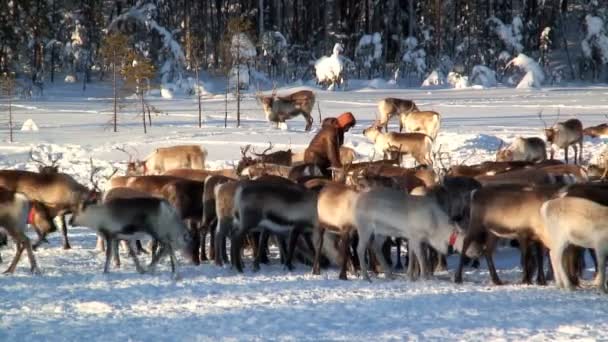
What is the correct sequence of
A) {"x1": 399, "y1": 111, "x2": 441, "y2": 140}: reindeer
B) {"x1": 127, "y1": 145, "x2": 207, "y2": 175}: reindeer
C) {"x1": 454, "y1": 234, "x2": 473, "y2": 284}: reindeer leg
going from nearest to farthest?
{"x1": 454, "y1": 234, "x2": 473, "y2": 284}: reindeer leg
{"x1": 127, "y1": 145, "x2": 207, "y2": 175}: reindeer
{"x1": 399, "y1": 111, "x2": 441, "y2": 140}: reindeer

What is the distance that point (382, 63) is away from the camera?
4947 centimetres

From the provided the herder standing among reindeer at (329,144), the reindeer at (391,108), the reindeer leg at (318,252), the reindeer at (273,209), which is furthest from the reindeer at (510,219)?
the reindeer at (391,108)

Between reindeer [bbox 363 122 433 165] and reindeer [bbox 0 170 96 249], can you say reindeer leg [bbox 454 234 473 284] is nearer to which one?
reindeer [bbox 0 170 96 249]

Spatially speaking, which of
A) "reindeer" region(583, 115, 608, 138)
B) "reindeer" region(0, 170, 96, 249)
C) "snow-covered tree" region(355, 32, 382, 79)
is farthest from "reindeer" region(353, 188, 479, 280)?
"snow-covered tree" region(355, 32, 382, 79)

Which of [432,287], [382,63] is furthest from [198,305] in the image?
[382,63]

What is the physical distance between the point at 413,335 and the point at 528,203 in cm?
349

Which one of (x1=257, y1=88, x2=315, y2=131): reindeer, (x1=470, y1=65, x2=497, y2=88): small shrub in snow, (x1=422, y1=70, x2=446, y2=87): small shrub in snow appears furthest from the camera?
(x1=422, y1=70, x2=446, y2=87): small shrub in snow

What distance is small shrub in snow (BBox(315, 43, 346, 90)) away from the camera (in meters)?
41.4

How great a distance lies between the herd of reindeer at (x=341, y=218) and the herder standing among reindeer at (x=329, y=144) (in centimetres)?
147

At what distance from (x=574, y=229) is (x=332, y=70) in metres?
33.4

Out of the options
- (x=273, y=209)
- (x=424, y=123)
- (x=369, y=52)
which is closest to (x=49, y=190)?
(x=273, y=209)

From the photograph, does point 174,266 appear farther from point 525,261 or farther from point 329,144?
point 329,144

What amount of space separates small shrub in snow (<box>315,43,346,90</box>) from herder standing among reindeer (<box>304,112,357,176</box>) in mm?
26726

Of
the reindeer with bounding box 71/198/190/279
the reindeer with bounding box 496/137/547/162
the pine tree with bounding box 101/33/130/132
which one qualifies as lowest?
the reindeer with bounding box 71/198/190/279
